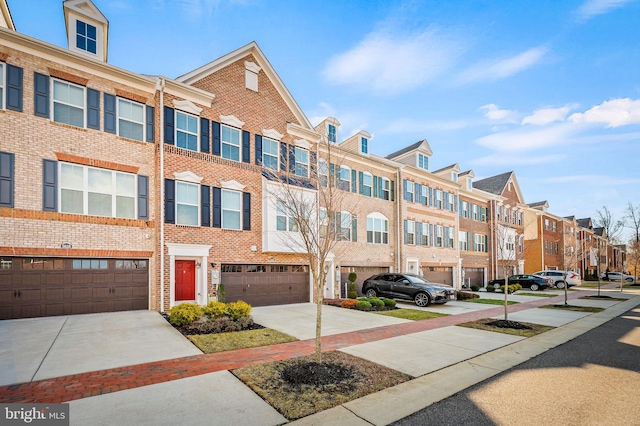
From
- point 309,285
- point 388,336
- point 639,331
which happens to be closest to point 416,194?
point 309,285

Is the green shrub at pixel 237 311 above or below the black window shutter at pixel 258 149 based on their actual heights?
below

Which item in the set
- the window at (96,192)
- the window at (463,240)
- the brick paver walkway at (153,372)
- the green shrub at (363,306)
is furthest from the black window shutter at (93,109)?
the window at (463,240)

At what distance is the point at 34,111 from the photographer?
1170 cm

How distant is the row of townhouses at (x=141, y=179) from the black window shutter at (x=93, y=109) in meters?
0.04

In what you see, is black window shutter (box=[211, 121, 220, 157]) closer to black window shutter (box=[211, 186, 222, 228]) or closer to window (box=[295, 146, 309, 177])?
black window shutter (box=[211, 186, 222, 228])

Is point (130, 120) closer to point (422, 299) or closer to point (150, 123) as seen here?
point (150, 123)

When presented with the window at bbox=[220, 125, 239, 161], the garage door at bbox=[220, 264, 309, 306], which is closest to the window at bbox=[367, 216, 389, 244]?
the garage door at bbox=[220, 264, 309, 306]

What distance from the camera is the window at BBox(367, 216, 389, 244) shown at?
2302 cm

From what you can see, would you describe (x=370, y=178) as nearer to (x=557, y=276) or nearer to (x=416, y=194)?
(x=416, y=194)

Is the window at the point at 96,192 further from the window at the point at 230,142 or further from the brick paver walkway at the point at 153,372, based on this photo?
the brick paver walkway at the point at 153,372

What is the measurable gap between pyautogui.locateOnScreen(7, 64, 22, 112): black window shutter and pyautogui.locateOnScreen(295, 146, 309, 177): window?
11.4 meters

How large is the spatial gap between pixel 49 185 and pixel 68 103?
3140mm

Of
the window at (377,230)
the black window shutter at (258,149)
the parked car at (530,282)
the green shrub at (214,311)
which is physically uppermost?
the black window shutter at (258,149)

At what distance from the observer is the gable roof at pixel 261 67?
15164 millimetres
